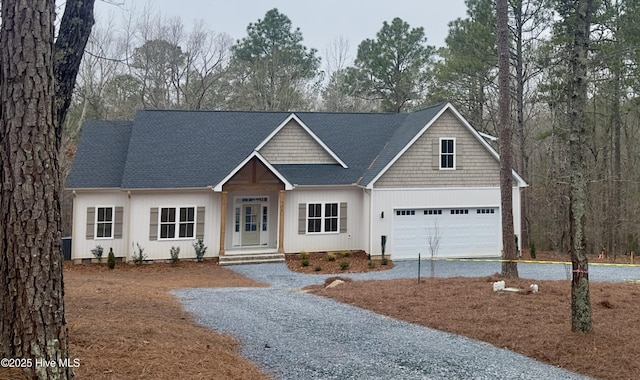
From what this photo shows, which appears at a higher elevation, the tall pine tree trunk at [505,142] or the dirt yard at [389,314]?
the tall pine tree trunk at [505,142]

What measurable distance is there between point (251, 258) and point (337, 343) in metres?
10.8

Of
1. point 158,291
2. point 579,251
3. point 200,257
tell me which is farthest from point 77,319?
point 200,257

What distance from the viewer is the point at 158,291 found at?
12.2 m

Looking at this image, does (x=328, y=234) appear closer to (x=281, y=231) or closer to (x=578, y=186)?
(x=281, y=231)

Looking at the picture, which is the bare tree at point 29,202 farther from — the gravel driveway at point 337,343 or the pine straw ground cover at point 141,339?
the gravel driveway at point 337,343

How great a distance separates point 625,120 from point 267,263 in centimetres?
1968

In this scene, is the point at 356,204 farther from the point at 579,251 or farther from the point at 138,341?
the point at 138,341

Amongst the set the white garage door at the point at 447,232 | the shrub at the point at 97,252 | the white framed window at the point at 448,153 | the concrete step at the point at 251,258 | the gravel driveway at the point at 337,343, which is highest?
the white framed window at the point at 448,153

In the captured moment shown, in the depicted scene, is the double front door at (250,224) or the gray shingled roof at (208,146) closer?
the gray shingled roof at (208,146)

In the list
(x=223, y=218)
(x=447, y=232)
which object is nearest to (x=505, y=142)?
(x=447, y=232)

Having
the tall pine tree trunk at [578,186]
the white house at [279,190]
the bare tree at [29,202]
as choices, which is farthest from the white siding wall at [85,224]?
the tall pine tree trunk at [578,186]

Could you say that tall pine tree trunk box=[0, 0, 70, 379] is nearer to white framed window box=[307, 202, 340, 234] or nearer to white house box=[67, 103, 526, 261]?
white house box=[67, 103, 526, 261]

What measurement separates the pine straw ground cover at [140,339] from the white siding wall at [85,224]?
17.0 feet

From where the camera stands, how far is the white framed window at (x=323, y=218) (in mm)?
19188
